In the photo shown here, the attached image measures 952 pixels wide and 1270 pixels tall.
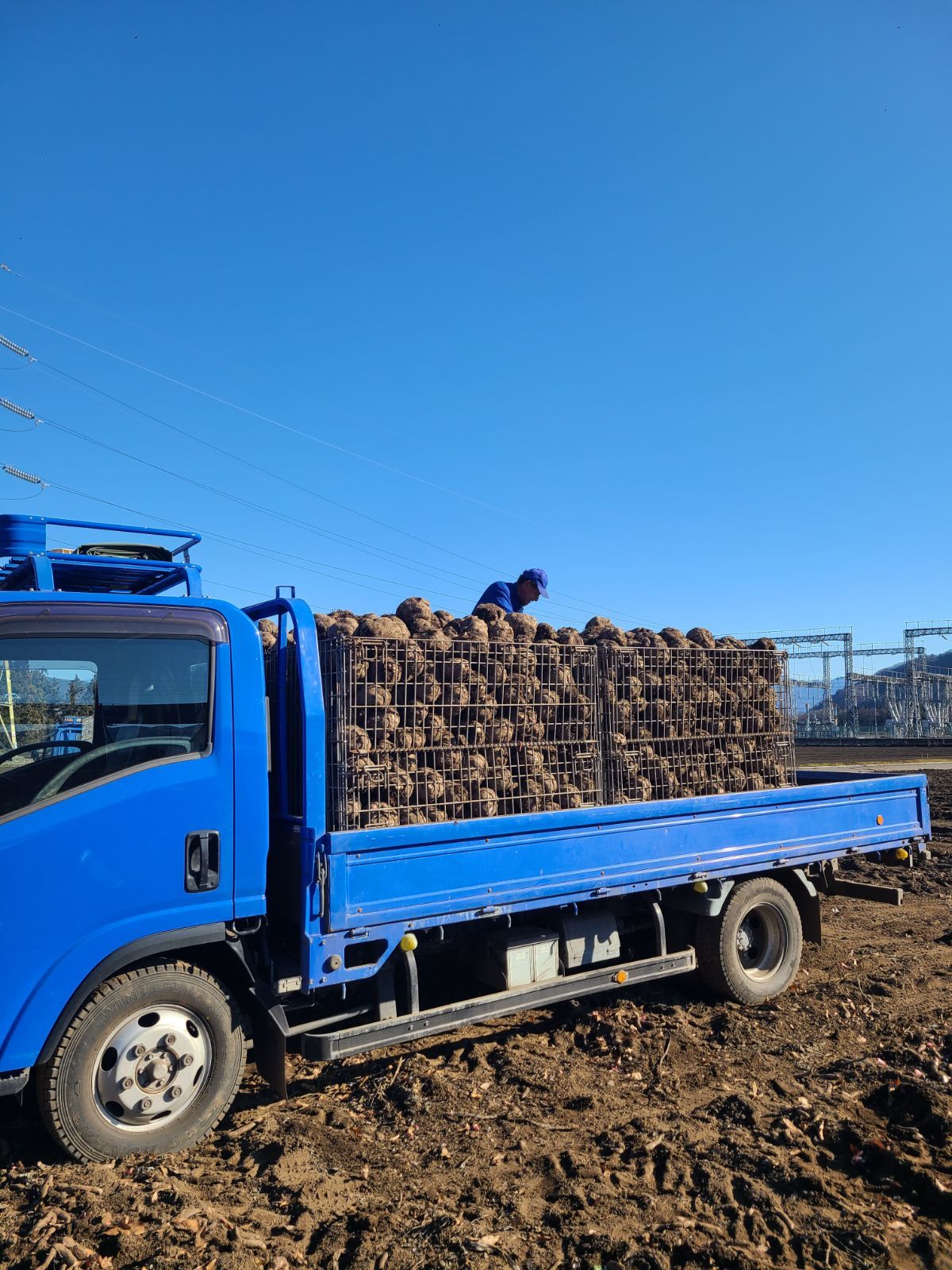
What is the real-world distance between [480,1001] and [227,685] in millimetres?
2088

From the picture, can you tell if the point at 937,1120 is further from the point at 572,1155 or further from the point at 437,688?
the point at 437,688

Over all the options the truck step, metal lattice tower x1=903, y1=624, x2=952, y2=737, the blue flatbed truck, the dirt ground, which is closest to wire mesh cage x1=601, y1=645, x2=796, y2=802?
the blue flatbed truck

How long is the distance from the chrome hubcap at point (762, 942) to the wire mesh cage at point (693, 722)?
894mm

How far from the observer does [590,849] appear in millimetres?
5004

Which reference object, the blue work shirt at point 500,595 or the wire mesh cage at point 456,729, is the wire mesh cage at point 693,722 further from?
the blue work shirt at point 500,595

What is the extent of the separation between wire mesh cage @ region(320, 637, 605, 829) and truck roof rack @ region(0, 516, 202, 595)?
1.25 m

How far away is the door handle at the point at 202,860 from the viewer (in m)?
3.87

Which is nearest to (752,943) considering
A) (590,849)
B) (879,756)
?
(590,849)

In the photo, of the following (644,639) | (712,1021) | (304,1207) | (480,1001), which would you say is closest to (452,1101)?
(480,1001)

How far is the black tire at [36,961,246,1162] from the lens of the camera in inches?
141

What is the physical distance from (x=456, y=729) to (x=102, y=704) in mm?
1782

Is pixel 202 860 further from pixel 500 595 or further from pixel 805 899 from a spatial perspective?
pixel 805 899

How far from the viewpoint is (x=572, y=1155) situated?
156 inches

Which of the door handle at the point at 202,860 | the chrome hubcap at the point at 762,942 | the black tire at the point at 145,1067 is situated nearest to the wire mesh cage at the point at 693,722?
the chrome hubcap at the point at 762,942
